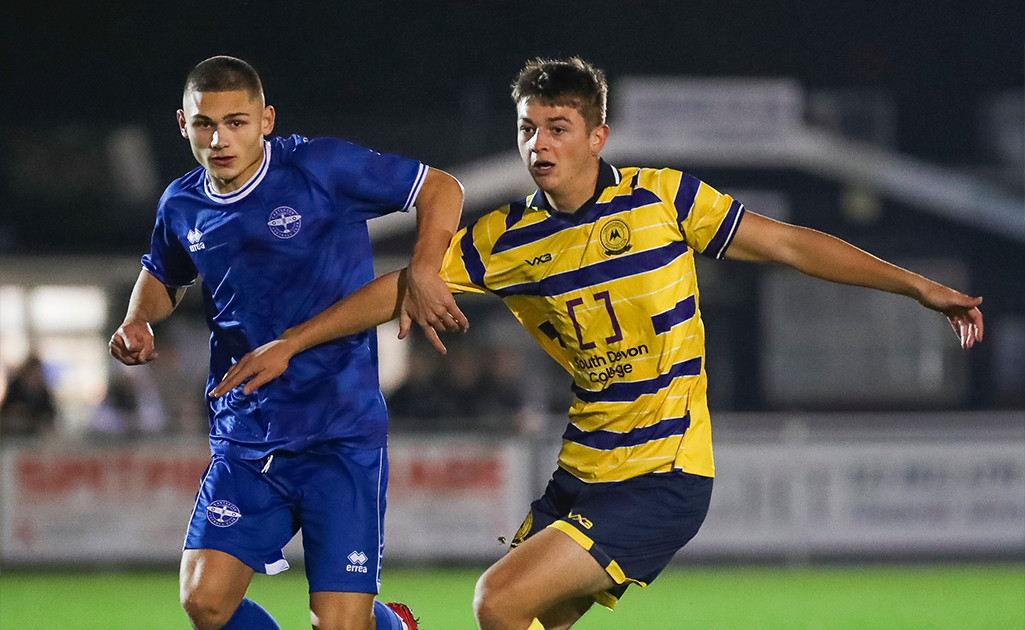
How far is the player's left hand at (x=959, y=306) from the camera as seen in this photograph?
3928 mm

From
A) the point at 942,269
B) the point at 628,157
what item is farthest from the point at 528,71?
the point at 942,269

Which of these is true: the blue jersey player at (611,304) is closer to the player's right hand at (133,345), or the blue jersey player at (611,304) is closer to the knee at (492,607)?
the knee at (492,607)

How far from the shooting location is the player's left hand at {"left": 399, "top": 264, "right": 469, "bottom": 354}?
372 cm

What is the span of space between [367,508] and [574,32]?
20.9 meters

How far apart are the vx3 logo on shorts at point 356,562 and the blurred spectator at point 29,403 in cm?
671

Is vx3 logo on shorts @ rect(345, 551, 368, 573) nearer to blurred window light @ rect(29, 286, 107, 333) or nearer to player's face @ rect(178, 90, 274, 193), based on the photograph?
player's face @ rect(178, 90, 274, 193)

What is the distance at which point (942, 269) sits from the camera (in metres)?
16.5

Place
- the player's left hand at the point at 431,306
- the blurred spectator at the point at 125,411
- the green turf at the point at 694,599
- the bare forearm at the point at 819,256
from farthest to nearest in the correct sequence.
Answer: the blurred spectator at the point at 125,411 < the green turf at the point at 694,599 < the bare forearm at the point at 819,256 < the player's left hand at the point at 431,306

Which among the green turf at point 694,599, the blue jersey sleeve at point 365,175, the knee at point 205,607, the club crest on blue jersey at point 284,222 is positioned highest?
the blue jersey sleeve at point 365,175

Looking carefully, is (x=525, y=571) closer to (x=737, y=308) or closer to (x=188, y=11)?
(x=737, y=308)

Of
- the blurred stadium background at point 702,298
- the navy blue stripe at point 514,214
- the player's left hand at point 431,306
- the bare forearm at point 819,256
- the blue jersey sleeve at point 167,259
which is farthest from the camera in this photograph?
the blurred stadium background at point 702,298

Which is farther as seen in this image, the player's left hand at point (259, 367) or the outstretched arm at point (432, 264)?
the player's left hand at point (259, 367)

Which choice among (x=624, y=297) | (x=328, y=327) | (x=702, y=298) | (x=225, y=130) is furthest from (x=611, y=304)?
(x=702, y=298)

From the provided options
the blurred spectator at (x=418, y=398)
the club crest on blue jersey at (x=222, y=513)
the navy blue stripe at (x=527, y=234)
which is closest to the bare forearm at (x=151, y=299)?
the club crest on blue jersey at (x=222, y=513)
